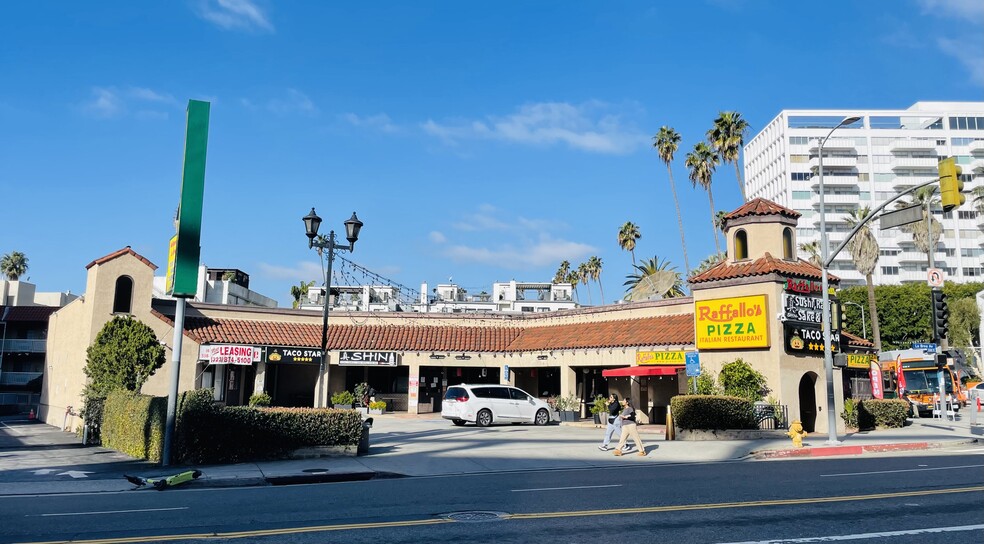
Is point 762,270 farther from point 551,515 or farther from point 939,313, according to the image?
point 551,515

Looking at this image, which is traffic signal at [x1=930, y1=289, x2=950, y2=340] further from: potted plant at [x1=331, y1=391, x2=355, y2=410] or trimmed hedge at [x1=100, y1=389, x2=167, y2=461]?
potted plant at [x1=331, y1=391, x2=355, y2=410]

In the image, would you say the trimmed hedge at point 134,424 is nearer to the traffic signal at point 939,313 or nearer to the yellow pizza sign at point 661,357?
the yellow pizza sign at point 661,357

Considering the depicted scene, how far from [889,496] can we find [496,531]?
6871 millimetres

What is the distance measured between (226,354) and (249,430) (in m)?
17.6

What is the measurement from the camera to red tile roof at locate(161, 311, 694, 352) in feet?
110

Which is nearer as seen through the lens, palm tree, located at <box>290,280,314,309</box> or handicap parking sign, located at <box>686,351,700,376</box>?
handicap parking sign, located at <box>686,351,700,376</box>

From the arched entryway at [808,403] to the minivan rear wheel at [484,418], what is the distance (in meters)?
12.4

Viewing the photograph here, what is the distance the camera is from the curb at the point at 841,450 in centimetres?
1997

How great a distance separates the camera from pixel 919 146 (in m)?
99.7

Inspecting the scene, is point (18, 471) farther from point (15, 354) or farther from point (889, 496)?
point (15, 354)

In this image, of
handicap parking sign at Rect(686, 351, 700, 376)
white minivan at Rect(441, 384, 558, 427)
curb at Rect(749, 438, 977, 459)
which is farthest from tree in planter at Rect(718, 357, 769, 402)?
white minivan at Rect(441, 384, 558, 427)

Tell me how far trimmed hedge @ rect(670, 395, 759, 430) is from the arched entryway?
5.72 m

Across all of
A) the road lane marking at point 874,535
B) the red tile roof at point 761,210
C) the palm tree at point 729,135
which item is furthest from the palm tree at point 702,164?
the road lane marking at point 874,535

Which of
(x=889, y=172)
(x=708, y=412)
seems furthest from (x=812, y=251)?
(x=708, y=412)
